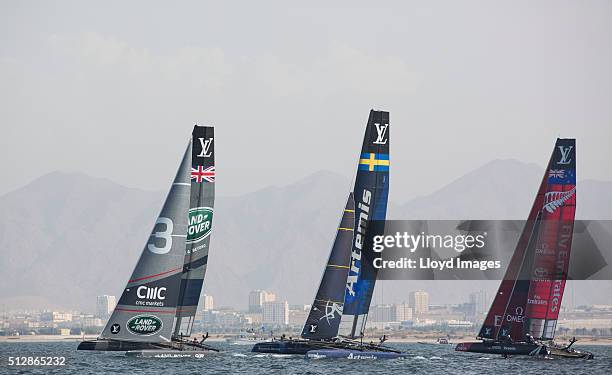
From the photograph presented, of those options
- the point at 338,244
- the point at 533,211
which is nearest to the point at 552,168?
the point at 533,211

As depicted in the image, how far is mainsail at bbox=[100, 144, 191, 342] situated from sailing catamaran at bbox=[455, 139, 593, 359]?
22.5 metres

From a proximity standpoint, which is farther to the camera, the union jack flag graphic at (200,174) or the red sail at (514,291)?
the red sail at (514,291)

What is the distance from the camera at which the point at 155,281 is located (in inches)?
2501

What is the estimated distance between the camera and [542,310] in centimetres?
7462

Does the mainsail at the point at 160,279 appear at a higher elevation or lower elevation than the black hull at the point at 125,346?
higher

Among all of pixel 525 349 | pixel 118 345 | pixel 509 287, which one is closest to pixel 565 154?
pixel 509 287

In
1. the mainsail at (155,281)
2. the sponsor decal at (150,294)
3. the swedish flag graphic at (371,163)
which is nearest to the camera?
the mainsail at (155,281)

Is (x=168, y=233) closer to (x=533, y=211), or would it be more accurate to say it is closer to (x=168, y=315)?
(x=168, y=315)

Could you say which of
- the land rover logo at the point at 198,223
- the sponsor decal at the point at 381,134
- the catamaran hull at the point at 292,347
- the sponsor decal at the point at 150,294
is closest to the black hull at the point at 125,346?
Answer: the sponsor decal at the point at 150,294

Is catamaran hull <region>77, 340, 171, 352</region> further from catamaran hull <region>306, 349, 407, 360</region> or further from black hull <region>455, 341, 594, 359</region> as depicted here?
black hull <region>455, 341, 594, 359</region>

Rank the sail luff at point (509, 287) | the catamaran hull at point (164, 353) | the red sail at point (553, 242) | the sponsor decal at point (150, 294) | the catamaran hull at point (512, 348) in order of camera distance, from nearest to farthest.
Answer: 1. the catamaran hull at point (164, 353)
2. the sponsor decal at point (150, 294)
3. the red sail at point (553, 242)
4. the catamaran hull at point (512, 348)
5. the sail luff at point (509, 287)

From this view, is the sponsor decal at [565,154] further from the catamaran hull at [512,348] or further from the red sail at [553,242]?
the catamaran hull at [512,348]

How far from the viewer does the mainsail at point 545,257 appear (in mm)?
73688

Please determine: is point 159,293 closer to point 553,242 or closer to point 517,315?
point 517,315
